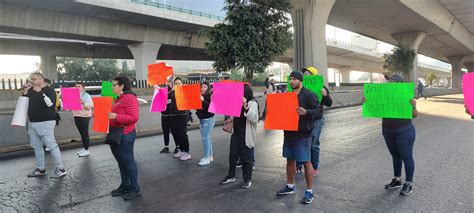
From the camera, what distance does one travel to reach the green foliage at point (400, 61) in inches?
1481

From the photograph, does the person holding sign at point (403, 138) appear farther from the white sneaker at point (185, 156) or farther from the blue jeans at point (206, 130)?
the white sneaker at point (185, 156)

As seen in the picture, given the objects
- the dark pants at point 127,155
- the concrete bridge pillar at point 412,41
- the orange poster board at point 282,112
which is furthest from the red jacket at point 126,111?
the concrete bridge pillar at point 412,41

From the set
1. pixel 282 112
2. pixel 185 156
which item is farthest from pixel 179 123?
pixel 282 112

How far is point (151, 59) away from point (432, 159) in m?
29.7

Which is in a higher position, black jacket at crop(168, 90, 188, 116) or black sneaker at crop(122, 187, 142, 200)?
black jacket at crop(168, 90, 188, 116)

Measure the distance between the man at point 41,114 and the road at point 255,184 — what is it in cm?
63

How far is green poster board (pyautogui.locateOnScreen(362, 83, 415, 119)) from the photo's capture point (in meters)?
4.98

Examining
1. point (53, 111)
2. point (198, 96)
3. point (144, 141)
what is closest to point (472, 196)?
point (198, 96)

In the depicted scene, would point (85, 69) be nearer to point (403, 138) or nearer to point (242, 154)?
point (242, 154)

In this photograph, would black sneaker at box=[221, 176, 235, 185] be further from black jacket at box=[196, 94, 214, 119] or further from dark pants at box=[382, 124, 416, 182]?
dark pants at box=[382, 124, 416, 182]

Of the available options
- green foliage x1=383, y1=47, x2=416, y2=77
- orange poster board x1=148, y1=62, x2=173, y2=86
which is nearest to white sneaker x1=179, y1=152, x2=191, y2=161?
orange poster board x1=148, y1=62, x2=173, y2=86

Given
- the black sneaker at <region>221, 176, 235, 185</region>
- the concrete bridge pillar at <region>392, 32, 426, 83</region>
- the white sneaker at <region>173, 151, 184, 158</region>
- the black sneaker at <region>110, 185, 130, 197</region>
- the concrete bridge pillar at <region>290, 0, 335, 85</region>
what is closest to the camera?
the black sneaker at <region>110, 185, 130, 197</region>

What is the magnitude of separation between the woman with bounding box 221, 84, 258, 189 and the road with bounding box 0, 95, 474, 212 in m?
0.31

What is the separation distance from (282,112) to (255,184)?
5.09 ft
